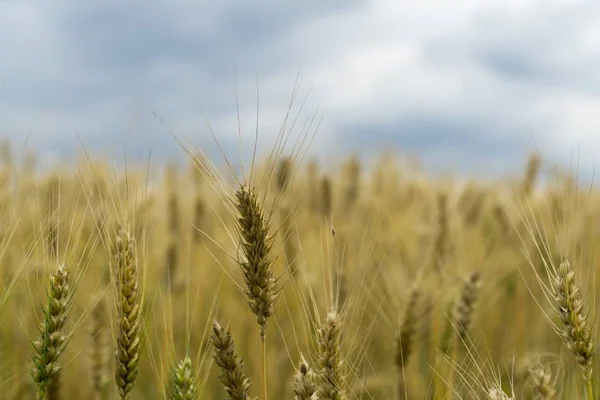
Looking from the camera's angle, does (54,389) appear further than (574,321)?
Yes

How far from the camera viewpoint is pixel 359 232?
15.4 feet

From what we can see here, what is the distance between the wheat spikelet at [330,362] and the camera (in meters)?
1.83

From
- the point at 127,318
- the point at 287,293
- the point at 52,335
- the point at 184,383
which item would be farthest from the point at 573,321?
the point at 287,293

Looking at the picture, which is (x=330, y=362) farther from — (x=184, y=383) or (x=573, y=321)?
(x=573, y=321)

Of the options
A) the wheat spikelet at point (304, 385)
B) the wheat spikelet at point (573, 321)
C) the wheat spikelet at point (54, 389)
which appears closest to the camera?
the wheat spikelet at point (304, 385)

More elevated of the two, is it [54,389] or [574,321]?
[574,321]

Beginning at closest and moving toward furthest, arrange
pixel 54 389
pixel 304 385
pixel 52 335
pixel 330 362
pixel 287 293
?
pixel 304 385
pixel 330 362
pixel 52 335
pixel 54 389
pixel 287 293

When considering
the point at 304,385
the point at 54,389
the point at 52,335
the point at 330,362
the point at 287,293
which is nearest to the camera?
the point at 304,385

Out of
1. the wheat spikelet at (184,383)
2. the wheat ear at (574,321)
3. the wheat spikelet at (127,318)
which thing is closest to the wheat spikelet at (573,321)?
the wheat ear at (574,321)

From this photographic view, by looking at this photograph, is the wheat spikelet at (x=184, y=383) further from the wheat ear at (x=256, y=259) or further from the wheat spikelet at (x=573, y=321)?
the wheat spikelet at (x=573, y=321)

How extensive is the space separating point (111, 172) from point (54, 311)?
1.44 ft

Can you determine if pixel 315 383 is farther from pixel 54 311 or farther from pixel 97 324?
pixel 97 324

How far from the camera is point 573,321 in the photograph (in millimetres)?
1923

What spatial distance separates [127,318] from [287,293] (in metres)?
3.13
